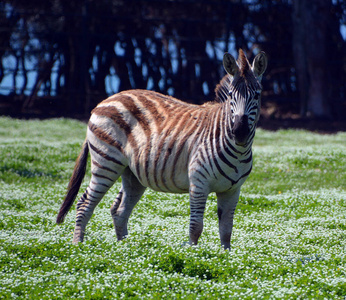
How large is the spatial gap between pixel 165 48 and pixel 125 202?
18.5 metres

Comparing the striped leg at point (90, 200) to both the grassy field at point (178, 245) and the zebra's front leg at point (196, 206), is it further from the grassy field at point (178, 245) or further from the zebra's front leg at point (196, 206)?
the zebra's front leg at point (196, 206)

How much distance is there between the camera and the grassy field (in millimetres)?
5807

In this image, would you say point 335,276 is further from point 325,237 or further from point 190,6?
point 190,6

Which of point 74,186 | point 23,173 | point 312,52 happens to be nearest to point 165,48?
point 312,52

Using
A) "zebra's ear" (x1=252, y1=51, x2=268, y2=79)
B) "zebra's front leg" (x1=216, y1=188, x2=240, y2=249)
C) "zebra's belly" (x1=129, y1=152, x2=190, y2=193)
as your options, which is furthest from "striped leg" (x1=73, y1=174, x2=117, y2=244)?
"zebra's ear" (x1=252, y1=51, x2=268, y2=79)

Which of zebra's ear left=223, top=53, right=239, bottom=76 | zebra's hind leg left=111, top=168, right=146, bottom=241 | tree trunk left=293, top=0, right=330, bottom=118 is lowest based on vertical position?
zebra's hind leg left=111, top=168, right=146, bottom=241

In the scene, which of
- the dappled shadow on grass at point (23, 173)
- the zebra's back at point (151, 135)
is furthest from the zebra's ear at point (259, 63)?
the dappled shadow on grass at point (23, 173)

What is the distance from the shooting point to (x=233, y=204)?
733 centimetres

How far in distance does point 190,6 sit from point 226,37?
2475 mm

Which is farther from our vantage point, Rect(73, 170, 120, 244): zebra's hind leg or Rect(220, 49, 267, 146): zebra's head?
Rect(73, 170, 120, 244): zebra's hind leg

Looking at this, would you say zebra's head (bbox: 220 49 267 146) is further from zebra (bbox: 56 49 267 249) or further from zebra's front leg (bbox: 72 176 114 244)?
zebra's front leg (bbox: 72 176 114 244)

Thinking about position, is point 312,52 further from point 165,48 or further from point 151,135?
point 151,135

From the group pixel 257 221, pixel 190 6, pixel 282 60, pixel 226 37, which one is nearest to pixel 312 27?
pixel 282 60

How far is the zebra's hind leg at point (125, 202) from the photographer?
8.24 metres
